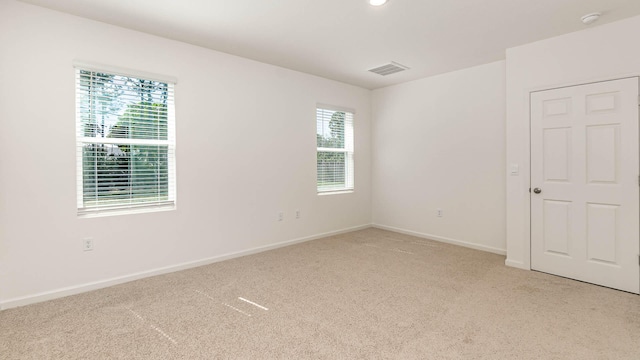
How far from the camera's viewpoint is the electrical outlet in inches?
113

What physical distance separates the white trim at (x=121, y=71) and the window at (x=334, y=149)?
2.21 metres

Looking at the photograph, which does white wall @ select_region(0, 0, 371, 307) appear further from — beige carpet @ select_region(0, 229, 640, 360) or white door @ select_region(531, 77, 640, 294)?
white door @ select_region(531, 77, 640, 294)

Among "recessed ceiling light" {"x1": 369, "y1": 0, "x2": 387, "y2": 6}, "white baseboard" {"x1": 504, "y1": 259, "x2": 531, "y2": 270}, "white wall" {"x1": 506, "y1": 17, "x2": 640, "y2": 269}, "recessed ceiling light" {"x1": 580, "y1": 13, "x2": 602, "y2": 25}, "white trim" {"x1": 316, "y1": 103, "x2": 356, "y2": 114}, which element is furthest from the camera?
"white trim" {"x1": 316, "y1": 103, "x2": 356, "y2": 114}

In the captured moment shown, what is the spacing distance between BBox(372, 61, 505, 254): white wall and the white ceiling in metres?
0.61

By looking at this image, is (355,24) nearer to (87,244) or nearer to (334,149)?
(334,149)

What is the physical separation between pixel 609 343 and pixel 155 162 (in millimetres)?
3986

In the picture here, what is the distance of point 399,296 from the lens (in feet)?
8.95

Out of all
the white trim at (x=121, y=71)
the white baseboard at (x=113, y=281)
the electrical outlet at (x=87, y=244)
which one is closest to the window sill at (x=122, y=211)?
the electrical outlet at (x=87, y=244)

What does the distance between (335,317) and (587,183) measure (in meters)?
2.71

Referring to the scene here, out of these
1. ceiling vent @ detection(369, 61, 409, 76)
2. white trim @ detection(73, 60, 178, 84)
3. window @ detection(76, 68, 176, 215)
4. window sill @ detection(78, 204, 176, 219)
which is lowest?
window sill @ detection(78, 204, 176, 219)

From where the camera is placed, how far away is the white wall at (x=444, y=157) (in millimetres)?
4062

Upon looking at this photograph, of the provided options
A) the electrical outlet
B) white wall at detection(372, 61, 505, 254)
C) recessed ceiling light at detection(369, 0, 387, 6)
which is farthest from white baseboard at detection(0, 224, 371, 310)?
recessed ceiling light at detection(369, 0, 387, 6)

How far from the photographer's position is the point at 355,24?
2955 millimetres

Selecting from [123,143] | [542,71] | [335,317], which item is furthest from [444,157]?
[123,143]
